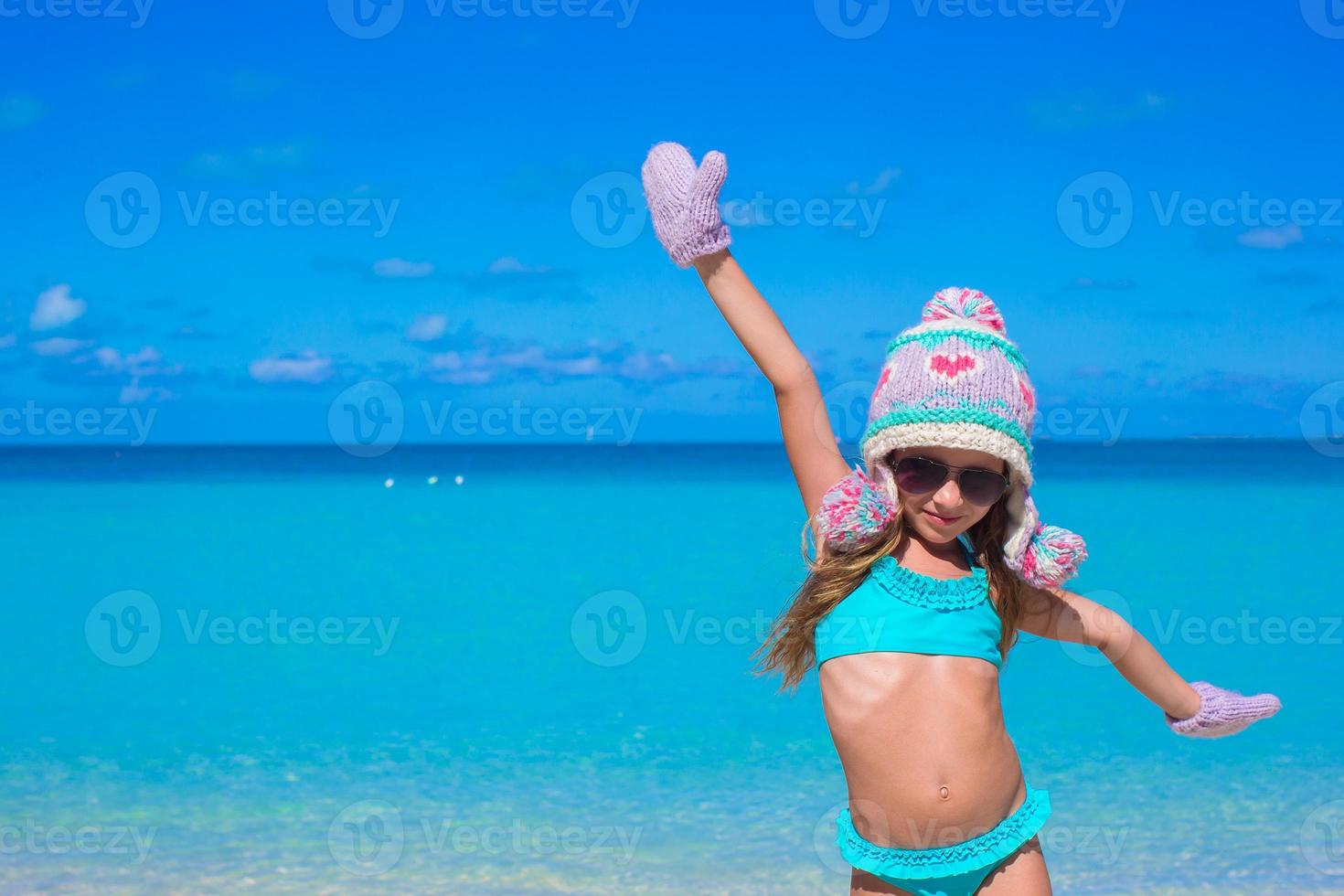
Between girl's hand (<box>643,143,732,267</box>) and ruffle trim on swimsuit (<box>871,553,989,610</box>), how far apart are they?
72cm

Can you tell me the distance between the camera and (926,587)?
258 centimetres

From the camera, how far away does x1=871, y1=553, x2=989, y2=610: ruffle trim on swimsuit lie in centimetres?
257

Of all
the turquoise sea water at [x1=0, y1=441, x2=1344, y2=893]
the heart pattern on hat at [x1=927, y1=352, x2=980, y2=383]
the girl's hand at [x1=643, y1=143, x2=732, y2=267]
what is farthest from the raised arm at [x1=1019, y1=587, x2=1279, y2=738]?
the turquoise sea water at [x1=0, y1=441, x2=1344, y2=893]

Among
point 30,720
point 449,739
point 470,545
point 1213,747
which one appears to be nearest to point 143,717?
point 30,720

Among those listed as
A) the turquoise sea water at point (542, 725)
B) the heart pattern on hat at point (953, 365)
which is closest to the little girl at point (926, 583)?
the heart pattern on hat at point (953, 365)

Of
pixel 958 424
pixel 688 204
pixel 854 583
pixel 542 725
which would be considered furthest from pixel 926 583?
pixel 542 725

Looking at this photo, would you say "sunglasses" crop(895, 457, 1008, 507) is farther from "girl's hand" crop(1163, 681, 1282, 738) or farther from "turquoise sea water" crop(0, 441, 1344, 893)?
"turquoise sea water" crop(0, 441, 1344, 893)

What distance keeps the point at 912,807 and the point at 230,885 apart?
337 cm

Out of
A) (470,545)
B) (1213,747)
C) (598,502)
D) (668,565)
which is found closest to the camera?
(1213,747)

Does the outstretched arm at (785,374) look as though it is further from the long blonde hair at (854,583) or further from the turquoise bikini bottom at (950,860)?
the turquoise bikini bottom at (950,860)

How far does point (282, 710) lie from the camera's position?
323 inches

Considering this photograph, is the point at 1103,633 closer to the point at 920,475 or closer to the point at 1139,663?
the point at 1139,663

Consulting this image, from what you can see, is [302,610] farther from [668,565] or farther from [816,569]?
[816,569]

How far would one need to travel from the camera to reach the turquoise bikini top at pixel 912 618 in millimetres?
2541
